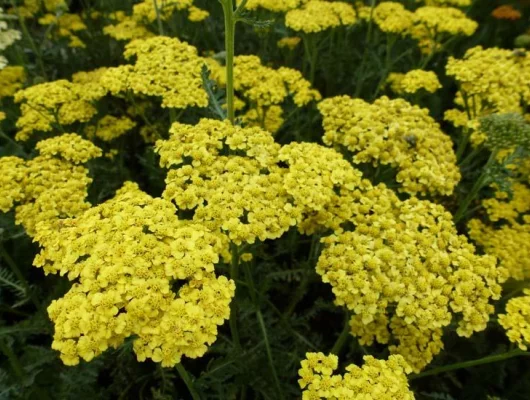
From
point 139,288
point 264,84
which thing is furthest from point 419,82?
point 139,288

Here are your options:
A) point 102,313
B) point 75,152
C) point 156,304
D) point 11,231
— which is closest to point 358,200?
point 156,304

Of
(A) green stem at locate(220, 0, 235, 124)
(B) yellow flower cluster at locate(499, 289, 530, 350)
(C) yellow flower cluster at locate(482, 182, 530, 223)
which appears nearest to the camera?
(B) yellow flower cluster at locate(499, 289, 530, 350)

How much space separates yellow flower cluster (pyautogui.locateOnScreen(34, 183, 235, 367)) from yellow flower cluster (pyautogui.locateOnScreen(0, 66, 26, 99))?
217cm

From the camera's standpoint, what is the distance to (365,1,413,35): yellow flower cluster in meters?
3.69

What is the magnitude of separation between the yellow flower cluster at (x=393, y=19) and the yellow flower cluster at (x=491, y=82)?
2.20 feet

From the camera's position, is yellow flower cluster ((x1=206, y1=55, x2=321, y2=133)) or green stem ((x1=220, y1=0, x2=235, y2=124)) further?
yellow flower cluster ((x1=206, y1=55, x2=321, y2=133))

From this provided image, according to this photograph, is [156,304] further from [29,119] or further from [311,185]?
[29,119]

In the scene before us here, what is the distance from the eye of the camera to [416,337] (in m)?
2.22

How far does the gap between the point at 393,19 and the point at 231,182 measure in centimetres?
240

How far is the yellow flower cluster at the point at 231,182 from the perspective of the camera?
196 cm

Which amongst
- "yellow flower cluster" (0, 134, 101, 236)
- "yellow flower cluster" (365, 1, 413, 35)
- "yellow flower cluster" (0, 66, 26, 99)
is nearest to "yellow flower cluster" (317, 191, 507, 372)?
"yellow flower cluster" (0, 134, 101, 236)

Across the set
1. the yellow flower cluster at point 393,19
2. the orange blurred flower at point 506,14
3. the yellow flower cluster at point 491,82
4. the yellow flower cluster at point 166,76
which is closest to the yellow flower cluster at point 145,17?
the yellow flower cluster at point 166,76

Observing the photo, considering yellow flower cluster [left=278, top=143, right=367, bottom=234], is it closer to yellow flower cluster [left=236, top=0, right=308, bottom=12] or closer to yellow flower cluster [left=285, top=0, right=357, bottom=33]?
yellow flower cluster [left=285, top=0, right=357, bottom=33]

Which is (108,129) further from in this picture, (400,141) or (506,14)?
(506,14)
